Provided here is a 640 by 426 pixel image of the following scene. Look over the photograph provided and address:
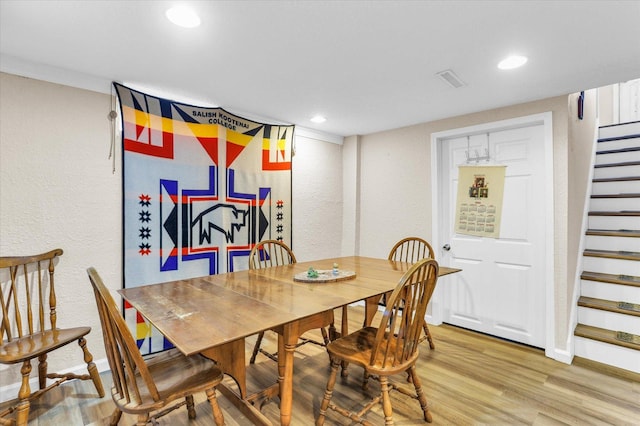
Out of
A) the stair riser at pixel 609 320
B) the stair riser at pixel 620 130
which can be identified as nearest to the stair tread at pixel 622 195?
the stair riser at pixel 620 130

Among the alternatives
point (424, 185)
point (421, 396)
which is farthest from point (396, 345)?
point (424, 185)

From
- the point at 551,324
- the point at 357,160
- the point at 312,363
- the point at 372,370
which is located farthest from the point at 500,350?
the point at 357,160

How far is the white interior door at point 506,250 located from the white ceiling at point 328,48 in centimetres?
49

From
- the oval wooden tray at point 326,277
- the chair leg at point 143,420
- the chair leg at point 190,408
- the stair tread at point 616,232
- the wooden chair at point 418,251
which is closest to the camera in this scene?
the chair leg at point 143,420

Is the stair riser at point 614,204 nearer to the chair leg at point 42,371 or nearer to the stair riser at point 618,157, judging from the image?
the stair riser at point 618,157

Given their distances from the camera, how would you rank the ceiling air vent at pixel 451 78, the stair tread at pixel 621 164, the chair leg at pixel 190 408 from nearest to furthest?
the chair leg at pixel 190 408
the ceiling air vent at pixel 451 78
the stair tread at pixel 621 164

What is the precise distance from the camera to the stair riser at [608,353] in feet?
7.77

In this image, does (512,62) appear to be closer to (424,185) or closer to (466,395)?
(424,185)

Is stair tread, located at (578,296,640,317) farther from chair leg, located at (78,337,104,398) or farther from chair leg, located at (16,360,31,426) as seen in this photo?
chair leg, located at (16,360,31,426)

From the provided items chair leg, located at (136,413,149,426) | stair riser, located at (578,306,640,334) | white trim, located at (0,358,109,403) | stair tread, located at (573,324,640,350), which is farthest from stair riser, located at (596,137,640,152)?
white trim, located at (0,358,109,403)

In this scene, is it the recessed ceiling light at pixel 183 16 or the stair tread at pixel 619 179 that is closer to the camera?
the recessed ceiling light at pixel 183 16

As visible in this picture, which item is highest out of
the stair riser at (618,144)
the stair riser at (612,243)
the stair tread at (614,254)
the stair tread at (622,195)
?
the stair riser at (618,144)

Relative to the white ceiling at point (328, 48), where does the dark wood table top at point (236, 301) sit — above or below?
below

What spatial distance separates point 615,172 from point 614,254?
1.09 metres
